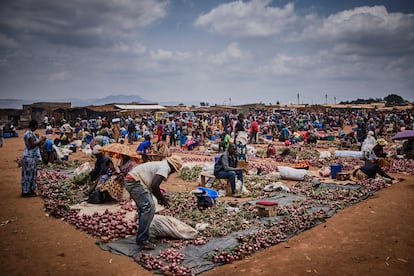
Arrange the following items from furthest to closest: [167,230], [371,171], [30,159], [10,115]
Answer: [10,115], [371,171], [30,159], [167,230]

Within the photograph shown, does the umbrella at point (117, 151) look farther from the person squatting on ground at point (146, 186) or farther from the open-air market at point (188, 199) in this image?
the person squatting on ground at point (146, 186)

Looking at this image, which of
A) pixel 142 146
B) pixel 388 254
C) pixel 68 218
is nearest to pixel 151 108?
pixel 142 146

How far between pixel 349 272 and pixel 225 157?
436 centimetres

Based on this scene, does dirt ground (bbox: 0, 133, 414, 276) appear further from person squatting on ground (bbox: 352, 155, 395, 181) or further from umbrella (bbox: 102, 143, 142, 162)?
person squatting on ground (bbox: 352, 155, 395, 181)

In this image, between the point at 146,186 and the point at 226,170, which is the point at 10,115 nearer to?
the point at 226,170

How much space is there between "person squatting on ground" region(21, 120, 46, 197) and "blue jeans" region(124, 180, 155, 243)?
4156 millimetres

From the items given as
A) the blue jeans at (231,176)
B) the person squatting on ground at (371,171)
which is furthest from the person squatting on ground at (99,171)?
the person squatting on ground at (371,171)

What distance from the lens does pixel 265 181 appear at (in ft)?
30.2

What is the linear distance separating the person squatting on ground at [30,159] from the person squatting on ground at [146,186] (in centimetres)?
416

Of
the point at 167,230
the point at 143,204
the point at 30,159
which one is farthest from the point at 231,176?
the point at 30,159

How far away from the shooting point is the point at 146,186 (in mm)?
4566

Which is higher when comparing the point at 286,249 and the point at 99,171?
the point at 99,171

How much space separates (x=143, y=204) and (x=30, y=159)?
4597 millimetres

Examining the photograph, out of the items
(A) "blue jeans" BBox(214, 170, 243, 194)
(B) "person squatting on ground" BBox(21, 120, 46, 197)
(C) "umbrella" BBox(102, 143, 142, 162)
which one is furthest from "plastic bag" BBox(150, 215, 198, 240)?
(B) "person squatting on ground" BBox(21, 120, 46, 197)
